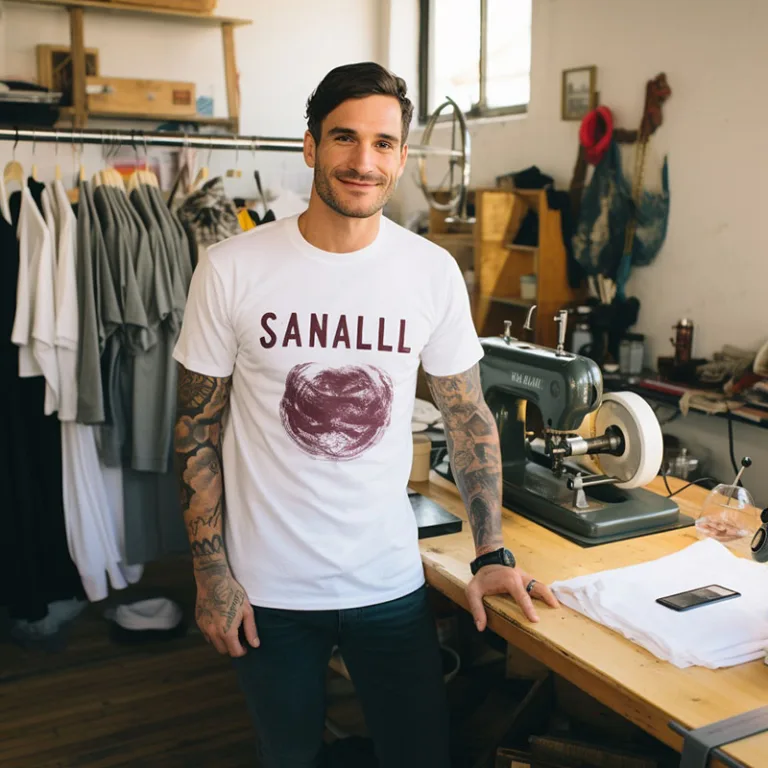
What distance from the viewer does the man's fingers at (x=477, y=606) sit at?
153 cm

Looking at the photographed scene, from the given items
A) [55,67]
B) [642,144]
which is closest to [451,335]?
[642,144]

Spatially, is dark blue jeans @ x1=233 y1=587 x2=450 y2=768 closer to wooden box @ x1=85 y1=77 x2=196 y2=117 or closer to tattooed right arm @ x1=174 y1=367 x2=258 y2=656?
tattooed right arm @ x1=174 y1=367 x2=258 y2=656

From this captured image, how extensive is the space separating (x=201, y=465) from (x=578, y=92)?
327 centimetres

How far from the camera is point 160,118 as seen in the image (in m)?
5.04

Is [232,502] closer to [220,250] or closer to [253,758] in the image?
[220,250]

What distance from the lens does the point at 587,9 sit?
4.09m

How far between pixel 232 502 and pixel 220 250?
44 centimetres

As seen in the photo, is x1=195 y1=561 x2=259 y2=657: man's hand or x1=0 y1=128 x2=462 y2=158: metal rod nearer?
x1=195 y1=561 x2=259 y2=657: man's hand

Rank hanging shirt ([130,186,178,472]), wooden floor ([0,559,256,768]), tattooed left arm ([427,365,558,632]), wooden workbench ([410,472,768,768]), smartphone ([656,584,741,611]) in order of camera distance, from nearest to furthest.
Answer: wooden workbench ([410,472,768,768]), smartphone ([656,584,741,611]), tattooed left arm ([427,365,558,632]), wooden floor ([0,559,256,768]), hanging shirt ([130,186,178,472])

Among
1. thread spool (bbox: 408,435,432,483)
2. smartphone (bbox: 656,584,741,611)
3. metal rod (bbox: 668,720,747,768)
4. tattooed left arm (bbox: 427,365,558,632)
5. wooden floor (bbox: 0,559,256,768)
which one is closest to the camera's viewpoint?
metal rod (bbox: 668,720,747,768)

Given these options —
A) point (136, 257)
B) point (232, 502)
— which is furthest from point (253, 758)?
point (136, 257)

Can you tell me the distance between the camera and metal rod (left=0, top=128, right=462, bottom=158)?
8.31 ft

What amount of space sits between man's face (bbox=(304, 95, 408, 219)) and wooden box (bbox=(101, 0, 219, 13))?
153 inches

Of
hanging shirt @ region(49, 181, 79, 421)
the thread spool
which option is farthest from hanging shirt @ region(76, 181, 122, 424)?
the thread spool
